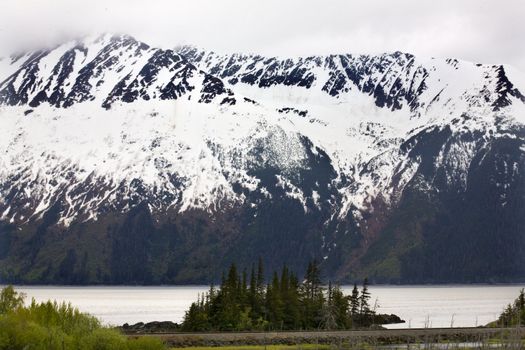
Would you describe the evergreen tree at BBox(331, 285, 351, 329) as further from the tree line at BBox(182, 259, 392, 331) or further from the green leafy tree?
the green leafy tree

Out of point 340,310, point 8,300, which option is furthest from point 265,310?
point 8,300

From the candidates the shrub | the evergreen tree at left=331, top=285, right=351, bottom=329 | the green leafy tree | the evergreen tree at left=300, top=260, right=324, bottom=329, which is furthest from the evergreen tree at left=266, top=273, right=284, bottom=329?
the shrub

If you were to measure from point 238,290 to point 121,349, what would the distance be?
2819 inches

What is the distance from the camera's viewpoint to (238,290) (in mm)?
167125

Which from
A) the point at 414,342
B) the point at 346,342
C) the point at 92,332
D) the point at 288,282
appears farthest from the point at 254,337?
the point at 288,282

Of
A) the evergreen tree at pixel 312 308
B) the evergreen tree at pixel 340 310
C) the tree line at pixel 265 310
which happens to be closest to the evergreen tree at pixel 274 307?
the tree line at pixel 265 310

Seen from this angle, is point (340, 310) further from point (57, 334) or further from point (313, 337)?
point (57, 334)

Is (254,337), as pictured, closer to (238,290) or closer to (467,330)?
(467,330)

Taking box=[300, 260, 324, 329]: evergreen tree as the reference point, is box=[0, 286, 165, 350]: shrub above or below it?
below


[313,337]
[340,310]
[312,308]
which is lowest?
[313,337]

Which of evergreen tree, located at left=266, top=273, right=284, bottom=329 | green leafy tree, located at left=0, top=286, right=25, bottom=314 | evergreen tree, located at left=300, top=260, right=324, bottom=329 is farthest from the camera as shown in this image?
evergreen tree, located at left=300, top=260, right=324, bottom=329

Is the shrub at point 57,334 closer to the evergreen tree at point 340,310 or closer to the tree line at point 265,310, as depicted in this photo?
the tree line at point 265,310

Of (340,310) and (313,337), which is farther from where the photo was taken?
(340,310)

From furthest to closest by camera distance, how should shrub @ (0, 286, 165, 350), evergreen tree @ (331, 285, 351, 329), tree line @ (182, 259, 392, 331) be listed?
evergreen tree @ (331, 285, 351, 329), tree line @ (182, 259, 392, 331), shrub @ (0, 286, 165, 350)
